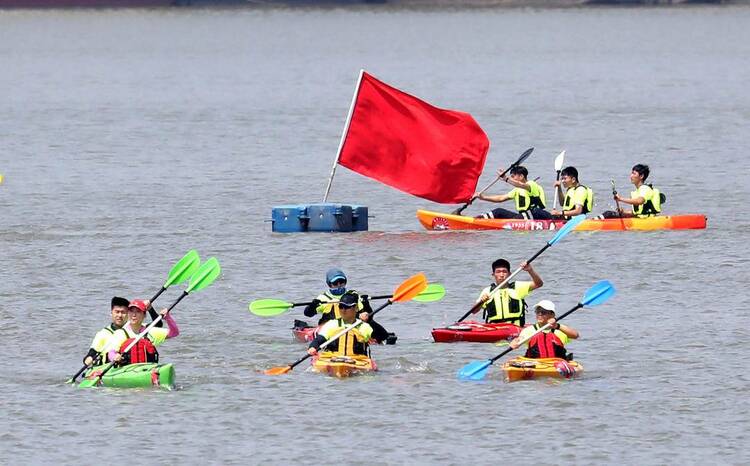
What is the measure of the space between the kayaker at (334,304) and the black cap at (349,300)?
0.95 feet

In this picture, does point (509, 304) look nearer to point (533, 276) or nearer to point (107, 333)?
point (533, 276)

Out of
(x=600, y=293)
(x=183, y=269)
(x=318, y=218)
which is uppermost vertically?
(x=318, y=218)

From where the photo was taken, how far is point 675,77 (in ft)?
480

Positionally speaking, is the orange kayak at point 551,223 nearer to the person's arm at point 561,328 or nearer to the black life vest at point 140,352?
the person's arm at point 561,328

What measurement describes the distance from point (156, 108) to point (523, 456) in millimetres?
89022

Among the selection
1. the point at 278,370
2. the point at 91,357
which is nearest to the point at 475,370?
the point at 278,370

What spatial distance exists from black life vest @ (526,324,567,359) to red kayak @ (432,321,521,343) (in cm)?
288

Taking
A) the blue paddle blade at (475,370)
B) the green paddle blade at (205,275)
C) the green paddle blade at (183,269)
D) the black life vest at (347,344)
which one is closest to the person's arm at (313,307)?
the black life vest at (347,344)

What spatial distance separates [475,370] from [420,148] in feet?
62.7

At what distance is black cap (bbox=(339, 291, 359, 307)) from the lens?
3438cm

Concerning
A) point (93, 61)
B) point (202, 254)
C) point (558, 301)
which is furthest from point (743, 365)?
point (93, 61)

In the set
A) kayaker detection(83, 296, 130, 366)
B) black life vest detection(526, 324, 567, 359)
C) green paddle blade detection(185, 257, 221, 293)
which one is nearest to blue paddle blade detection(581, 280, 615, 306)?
black life vest detection(526, 324, 567, 359)

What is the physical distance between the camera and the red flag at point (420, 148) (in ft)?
174

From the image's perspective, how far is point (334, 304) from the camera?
35.8 m
